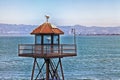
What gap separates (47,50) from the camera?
37.8 meters

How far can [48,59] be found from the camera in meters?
38.8

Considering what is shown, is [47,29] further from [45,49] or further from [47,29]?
[45,49]

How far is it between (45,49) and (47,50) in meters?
0.20

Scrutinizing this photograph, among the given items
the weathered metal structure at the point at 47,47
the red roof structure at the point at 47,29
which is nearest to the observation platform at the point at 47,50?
the weathered metal structure at the point at 47,47

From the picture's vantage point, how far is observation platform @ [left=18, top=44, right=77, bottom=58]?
37.7m

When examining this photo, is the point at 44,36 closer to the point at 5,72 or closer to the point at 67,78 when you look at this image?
the point at 67,78

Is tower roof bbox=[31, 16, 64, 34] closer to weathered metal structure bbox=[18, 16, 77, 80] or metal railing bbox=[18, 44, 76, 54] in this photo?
weathered metal structure bbox=[18, 16, 77, 80]

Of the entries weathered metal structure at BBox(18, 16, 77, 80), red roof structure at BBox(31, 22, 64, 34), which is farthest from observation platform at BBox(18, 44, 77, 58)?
red roof structure at BBox(31, 22, 64, 34)

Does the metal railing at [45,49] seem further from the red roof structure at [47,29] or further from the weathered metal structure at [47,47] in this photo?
the red roof structure at [47,29]

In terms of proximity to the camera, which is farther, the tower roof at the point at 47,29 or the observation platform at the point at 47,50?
the tower roof at the point at 47,29

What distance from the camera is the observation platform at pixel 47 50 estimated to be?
3772cm

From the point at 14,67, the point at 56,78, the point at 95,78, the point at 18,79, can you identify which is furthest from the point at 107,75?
the point at 56,78

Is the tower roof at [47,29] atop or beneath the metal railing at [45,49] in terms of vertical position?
atop

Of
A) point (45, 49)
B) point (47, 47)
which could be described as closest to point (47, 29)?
point (47, 47)
